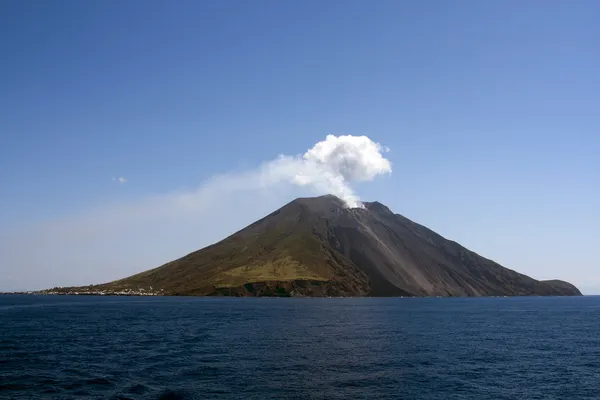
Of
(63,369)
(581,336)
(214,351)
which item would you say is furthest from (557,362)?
(63,369)

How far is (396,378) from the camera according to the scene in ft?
202

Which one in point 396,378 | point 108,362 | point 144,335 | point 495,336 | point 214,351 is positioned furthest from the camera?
point 495,336

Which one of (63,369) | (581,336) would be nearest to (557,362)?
(581,336)

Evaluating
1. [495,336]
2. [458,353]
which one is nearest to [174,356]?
[458,353]

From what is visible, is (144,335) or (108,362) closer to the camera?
(108,362)

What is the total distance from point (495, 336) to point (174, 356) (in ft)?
249

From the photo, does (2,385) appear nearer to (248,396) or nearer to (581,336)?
(248,396)

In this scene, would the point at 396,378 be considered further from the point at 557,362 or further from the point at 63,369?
the point at 63,369

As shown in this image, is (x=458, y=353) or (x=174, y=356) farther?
(x=458, y=353)

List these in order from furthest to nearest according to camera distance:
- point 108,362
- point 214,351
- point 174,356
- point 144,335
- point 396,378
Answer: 1. point 144,335
2. point 214,351
3. point 174,356
4. point 108,362
5. point 396,378

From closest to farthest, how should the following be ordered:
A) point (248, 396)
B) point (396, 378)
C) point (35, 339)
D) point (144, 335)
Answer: point (248, 396) < point (396, 378) < point (35, 339) < point (144, 335)

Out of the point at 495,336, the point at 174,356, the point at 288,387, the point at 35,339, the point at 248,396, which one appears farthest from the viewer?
the point at 495,336

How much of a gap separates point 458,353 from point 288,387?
134 ft

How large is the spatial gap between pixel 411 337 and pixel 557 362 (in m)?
33.3
